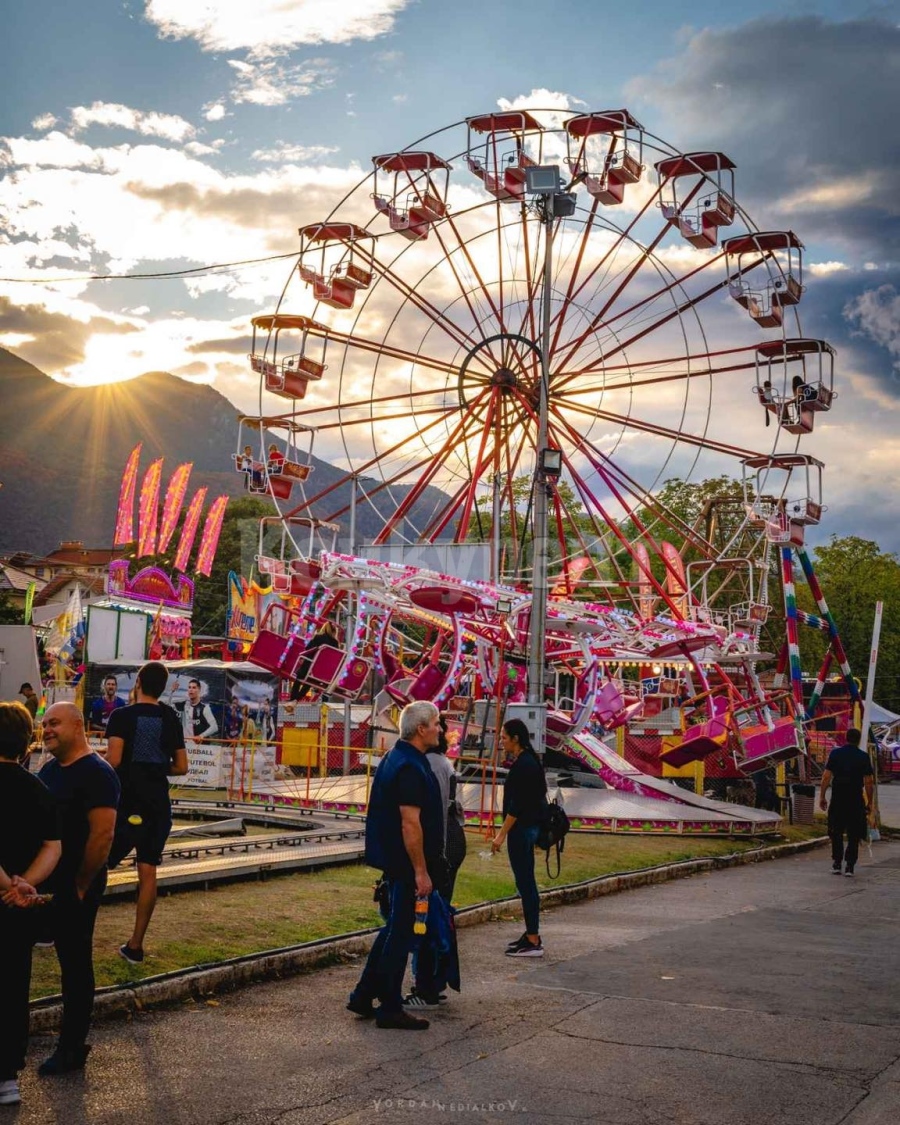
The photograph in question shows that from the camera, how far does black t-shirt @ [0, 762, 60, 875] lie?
5949 mm

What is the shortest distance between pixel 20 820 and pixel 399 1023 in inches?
106

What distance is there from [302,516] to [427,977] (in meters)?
28.3

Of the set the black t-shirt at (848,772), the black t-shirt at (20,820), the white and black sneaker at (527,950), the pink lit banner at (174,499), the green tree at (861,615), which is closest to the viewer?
the black t-shirt at (20,820)

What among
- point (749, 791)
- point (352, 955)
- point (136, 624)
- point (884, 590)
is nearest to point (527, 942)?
point (352, 955)

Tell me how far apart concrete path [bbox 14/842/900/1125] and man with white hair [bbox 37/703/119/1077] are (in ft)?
0.72

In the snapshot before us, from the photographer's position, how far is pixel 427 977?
8320 millimetres

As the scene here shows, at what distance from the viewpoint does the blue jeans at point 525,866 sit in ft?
33.4

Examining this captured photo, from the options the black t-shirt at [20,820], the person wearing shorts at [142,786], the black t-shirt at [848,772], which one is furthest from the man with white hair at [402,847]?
the black t-shirt at [848,772]

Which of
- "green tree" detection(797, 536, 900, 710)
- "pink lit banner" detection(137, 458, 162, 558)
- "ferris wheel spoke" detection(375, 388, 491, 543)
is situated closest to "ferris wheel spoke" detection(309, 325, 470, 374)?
"ferris wheel spoke" detection(375, 388, 491, 543)

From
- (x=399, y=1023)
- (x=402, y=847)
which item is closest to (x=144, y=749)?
(x=402, y=847)

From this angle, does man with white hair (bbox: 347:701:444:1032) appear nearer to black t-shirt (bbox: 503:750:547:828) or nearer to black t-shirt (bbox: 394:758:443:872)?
black t-shirt (bbox: 394:758:443:872)

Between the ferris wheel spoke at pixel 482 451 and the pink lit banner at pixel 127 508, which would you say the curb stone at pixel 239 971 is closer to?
the ferris wheel spoke at pixel 482 451

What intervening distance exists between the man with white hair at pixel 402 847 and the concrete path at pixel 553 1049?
0.57ft

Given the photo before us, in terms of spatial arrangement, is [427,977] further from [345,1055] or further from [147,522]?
[147,522]
